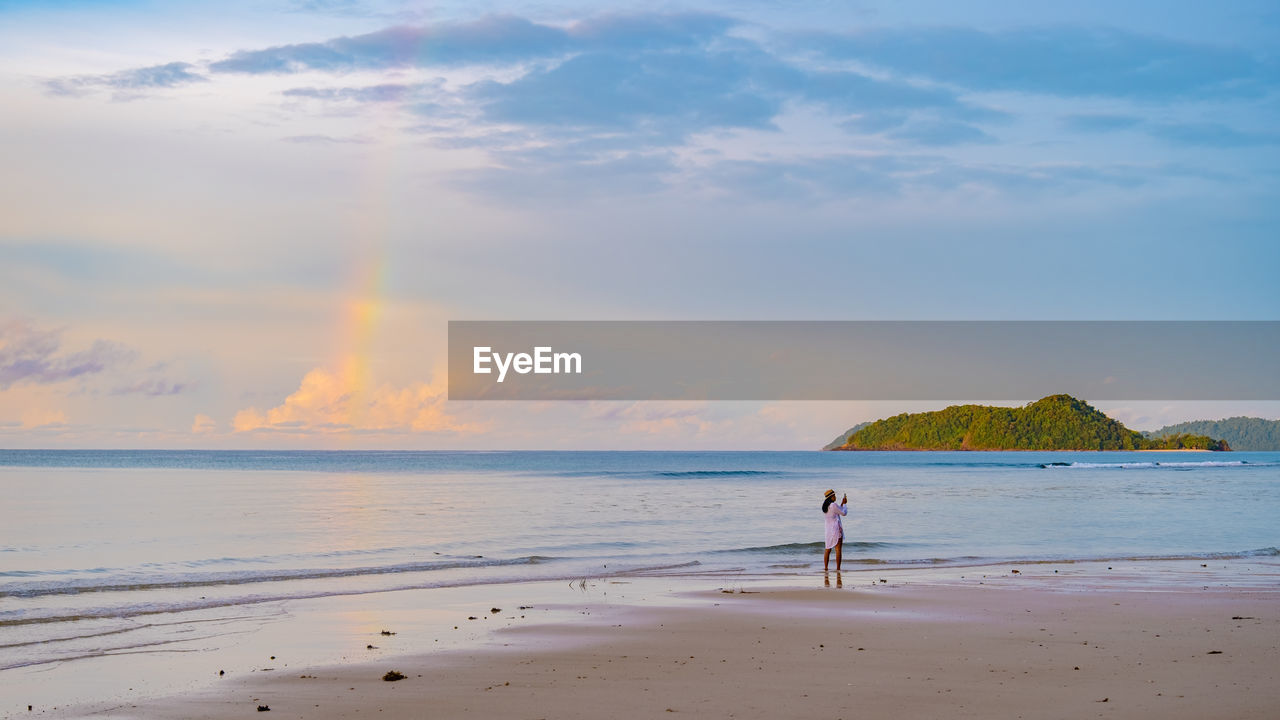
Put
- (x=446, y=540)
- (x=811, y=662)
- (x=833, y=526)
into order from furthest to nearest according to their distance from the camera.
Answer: (x=446, y=540) < (x=833, y=526) < (x=811, y=662)

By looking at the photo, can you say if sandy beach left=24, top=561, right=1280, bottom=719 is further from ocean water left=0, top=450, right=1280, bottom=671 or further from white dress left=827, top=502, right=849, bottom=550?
white dress left=827, top=502, right=849, bottom=550

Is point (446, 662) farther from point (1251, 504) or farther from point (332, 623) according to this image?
point (1251, 504)

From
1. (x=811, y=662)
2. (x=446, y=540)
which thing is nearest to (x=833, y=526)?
(x=811, y=662)

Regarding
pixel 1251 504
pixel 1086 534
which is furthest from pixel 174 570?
pixel 1251 504

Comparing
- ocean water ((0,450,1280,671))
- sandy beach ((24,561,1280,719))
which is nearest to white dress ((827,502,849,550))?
ocean water ((0,450,1280,671))

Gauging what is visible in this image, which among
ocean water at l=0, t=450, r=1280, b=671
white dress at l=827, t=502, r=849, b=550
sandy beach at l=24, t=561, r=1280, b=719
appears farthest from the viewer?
white dress at l=827, t=502, r=849, b=550

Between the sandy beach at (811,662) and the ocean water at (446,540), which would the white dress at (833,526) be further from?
the sandy beach at (811,662)

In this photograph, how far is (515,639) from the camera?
13.8 m

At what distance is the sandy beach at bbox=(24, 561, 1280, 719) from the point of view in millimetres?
9844

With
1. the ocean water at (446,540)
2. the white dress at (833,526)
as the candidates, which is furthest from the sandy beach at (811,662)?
the white dress at (833,526)

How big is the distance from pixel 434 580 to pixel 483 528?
14.3 m

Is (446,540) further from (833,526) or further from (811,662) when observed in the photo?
(811,662)

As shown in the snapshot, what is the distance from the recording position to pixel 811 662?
39.1 ft

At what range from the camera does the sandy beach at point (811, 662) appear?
9.84 m
